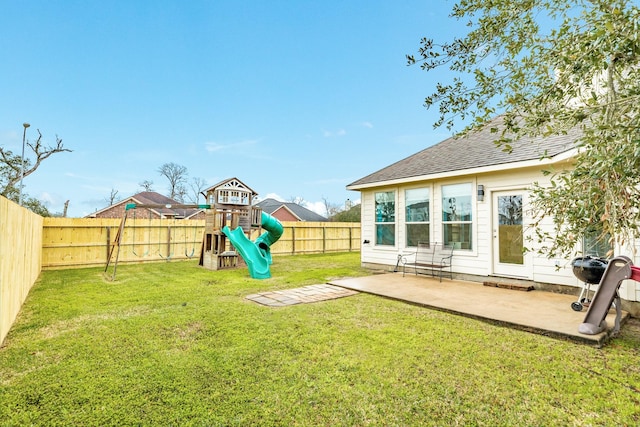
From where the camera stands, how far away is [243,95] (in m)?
15.1

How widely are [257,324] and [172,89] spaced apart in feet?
46.8

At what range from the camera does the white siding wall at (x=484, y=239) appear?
5.23m

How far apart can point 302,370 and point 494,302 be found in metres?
3.49

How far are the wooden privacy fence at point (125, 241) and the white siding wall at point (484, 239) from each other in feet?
22.1

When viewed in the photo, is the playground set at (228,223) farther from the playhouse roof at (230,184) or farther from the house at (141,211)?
the house at (141,211)

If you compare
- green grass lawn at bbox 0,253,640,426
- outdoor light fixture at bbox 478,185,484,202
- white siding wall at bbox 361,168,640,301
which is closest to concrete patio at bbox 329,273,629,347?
green grass lawn at bbox 0,253,640,426

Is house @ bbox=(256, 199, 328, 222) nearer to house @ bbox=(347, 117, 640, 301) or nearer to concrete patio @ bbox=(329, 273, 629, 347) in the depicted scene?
house @ bbox=(347, 117, 640, 301)

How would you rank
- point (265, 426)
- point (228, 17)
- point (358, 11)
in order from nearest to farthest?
point (265, 426) < point (358, 11) < point (228, 17)

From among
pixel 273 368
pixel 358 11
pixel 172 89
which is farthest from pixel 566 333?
pixel 172 89

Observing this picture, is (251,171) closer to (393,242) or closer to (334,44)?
(334,44)

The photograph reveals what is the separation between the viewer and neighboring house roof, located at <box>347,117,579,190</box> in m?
5.52

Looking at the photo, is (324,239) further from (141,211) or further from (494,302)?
(141,211)

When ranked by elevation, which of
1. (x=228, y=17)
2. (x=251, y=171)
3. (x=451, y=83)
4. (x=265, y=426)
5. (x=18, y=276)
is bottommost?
(x=265, y=426)

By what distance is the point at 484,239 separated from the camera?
247 inches
